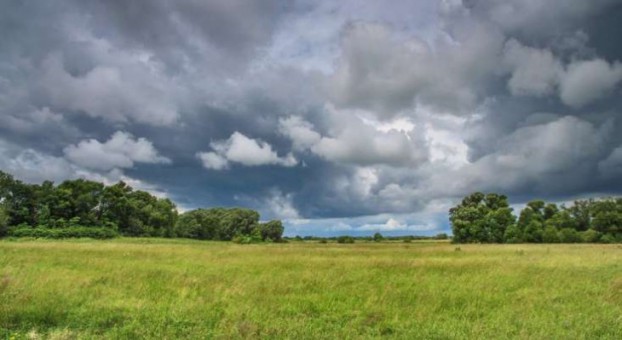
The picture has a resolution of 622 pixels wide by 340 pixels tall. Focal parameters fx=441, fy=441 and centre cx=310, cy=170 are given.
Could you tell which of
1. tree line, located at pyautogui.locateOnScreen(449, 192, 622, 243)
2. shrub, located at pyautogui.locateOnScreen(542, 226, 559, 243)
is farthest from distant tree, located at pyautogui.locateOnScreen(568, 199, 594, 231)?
shrub, located at pyautogui.locateOnScreen(542, 226, 559, 243)

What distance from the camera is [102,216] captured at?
93688mm

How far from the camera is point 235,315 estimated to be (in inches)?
433

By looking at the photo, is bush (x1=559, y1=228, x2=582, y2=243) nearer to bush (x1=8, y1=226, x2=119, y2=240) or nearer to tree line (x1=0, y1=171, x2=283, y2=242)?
tree line (x1=0, y1=171, x2=283, y2=242)

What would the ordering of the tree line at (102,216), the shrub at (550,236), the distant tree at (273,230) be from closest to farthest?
the tree line at (102,216) → the shrub at (550,236) → the distant tree at (273,230)

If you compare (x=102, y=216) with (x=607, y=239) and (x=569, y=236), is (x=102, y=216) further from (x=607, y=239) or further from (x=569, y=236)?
(x=607, y=239)

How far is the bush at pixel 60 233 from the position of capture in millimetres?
66812

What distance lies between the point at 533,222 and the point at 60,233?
273 ft

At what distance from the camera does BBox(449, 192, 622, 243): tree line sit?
83.0 meters

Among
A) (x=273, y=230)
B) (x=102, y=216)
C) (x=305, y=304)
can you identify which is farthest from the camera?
(x=273, y=230)

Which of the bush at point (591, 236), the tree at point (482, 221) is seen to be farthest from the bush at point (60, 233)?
the bush at point (591, 236)

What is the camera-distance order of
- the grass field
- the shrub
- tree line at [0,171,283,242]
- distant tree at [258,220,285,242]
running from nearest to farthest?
1. the grass field
2. tree line at [0,171,283,242]
3. the shrub
4. distant tree at [258,220,285,242]

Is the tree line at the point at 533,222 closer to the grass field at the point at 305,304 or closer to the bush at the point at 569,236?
the bush at the point at 569,236

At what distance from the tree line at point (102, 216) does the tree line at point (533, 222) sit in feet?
139

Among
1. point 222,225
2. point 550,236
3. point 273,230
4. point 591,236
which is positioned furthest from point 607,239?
point 222,225
